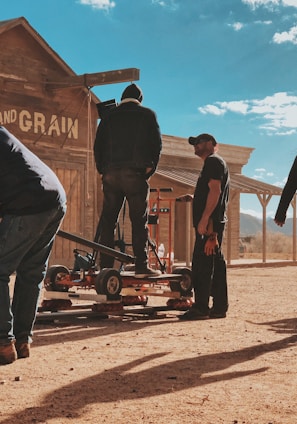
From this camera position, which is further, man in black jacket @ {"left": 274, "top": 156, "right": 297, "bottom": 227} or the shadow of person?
man in black jacket @ {"left": 274, "top": 156, "right": 297, "bottom": 227}

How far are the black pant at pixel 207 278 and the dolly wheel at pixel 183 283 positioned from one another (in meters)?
0.54

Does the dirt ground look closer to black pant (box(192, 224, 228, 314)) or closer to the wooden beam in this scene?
black pant (box(192, 224, 228, 314))

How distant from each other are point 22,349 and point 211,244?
3048mm

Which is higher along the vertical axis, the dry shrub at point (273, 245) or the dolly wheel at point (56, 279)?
the dry shrub at point (273, 245)

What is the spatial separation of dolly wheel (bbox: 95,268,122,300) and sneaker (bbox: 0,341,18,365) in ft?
8.73

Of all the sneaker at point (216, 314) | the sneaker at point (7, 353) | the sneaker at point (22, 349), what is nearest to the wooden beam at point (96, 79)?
the sneaker at point (216, 314)

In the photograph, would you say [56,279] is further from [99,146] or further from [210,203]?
[210,203]

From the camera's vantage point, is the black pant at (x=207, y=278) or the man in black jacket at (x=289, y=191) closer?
the man in black jacket at (x=289, y=191)

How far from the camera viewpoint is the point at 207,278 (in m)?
8.04

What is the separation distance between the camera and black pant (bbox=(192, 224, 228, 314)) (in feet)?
26.4

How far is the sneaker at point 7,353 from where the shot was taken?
5.11 meters

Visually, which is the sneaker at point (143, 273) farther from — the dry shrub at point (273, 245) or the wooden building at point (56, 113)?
the dry shrub at point (273, 245)

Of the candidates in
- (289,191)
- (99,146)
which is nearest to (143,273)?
(99,146)

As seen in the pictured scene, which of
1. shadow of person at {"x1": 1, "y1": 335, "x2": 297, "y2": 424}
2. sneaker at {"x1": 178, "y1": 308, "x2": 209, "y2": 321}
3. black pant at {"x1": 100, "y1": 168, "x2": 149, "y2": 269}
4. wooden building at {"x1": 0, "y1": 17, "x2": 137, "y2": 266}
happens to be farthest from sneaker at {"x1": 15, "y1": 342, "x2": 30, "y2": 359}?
wooden building at {"x1": 0, "y1": 17, "x2": 137, "y2": 266}
